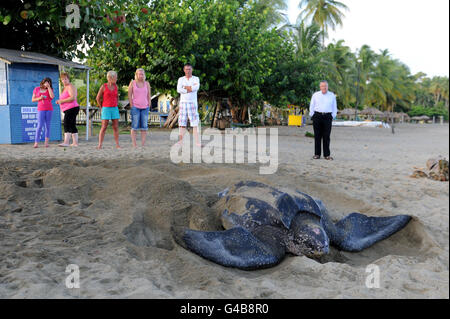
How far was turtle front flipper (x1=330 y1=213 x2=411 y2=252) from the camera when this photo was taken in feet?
8.46

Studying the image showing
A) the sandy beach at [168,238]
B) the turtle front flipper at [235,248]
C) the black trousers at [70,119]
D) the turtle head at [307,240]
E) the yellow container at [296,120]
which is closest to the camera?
the sandy beach at [168,238]

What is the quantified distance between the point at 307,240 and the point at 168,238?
3.00ft

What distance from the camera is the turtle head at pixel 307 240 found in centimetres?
232

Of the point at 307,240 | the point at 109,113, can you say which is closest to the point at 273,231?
the point at 307,240

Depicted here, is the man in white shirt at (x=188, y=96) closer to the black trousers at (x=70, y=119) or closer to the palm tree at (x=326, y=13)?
the black trousers at (x=70, y=119)

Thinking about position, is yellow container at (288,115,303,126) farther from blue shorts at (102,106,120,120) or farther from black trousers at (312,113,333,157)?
blue shorts at (102,106,120,120)

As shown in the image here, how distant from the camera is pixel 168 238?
2396 mm

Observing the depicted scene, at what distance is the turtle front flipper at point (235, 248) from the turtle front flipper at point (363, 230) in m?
0.54

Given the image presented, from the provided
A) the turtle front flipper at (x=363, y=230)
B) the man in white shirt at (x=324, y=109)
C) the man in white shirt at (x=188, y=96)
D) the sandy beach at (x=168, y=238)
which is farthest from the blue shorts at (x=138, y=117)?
the turtle front flipper at (x=363, y=230)

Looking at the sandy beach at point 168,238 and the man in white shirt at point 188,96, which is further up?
the man in white shirt at point 188,96

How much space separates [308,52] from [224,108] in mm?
7257

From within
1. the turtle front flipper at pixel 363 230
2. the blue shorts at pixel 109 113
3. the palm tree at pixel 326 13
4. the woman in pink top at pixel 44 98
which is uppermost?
the palm tree at pixel 326 13
